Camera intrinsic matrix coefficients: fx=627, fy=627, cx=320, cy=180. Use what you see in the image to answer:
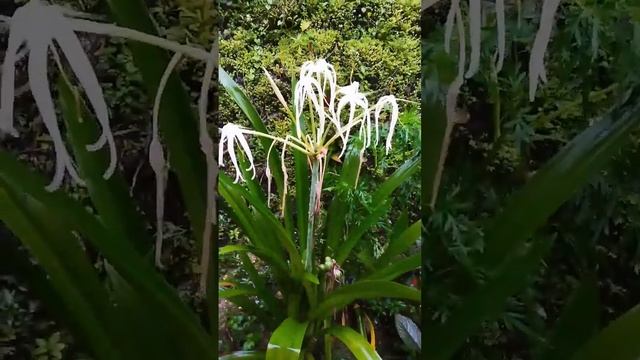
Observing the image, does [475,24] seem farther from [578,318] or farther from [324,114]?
[578,318]

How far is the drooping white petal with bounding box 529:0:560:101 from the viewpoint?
1.23m

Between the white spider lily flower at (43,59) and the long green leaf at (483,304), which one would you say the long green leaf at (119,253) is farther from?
the long green leaf at (483,304)

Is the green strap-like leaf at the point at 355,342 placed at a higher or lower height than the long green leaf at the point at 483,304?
lower

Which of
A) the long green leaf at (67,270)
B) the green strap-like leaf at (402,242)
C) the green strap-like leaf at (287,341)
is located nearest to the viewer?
the long green leaf at (67,270)

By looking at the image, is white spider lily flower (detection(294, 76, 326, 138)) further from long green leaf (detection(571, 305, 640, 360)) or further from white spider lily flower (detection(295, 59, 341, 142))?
long green leaf (detection(571, 305, 640, 360))

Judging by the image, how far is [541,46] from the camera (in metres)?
1.24

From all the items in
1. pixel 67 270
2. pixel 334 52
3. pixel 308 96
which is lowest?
pixel 67 270

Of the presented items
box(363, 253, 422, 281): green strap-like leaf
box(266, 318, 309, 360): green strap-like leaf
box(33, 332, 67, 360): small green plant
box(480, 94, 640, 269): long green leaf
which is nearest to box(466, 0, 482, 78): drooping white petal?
box(480, 94, 640, 269): long green leaf

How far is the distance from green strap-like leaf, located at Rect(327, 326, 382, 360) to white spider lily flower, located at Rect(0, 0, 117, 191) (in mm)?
668

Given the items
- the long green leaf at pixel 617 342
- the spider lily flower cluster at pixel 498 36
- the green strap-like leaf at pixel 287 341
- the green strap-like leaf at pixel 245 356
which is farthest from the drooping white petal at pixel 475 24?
the green strap-like leaf at pixel 245 356

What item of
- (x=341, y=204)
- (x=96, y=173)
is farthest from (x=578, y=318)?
(x=96, y=173)

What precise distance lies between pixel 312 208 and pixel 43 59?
657mm

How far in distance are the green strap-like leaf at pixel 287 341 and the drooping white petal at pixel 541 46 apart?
70cm

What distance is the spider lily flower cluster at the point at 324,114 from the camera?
1.49m
